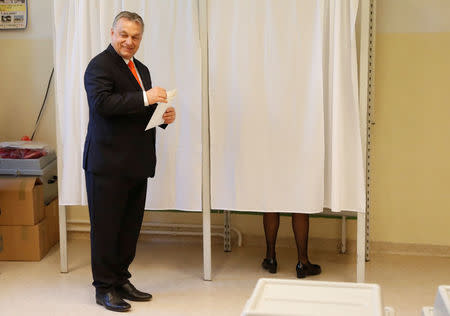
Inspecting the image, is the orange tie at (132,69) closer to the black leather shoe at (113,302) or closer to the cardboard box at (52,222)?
the black leather shoe at (113,302)

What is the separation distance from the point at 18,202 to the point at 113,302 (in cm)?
116

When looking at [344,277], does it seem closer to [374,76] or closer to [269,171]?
[269,171]

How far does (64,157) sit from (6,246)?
0.83 meters

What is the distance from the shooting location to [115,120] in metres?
3.25

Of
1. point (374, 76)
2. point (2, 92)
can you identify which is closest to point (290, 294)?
point (374, 76)

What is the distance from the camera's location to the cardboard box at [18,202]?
4.10 metres

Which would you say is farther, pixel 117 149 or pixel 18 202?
pixel 18 202

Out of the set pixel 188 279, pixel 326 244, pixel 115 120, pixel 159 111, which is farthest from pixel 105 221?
pixel 326 244

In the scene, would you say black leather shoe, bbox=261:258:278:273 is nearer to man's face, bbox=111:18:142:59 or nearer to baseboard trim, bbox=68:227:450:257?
baseboard trim, bbox=68:227:450:257

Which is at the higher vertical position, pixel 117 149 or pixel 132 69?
pixel 132 69

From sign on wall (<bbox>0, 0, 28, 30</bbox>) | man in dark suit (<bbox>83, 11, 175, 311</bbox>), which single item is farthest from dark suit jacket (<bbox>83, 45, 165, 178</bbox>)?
sign on wall (<bbox>0, 0, 28, 30</bbox>)

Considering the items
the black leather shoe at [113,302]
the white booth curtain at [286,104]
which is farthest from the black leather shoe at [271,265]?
the black leather shoe at [113,302]

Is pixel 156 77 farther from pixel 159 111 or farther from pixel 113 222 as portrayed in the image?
pixel 113 222

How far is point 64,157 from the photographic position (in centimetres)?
380
